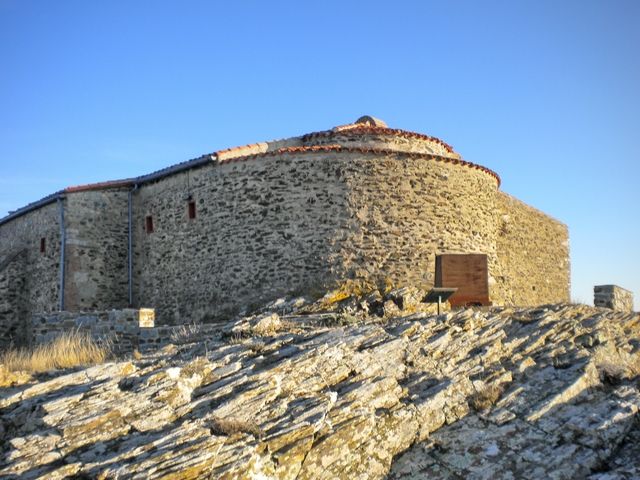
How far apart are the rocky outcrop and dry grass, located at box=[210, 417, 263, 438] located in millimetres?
26

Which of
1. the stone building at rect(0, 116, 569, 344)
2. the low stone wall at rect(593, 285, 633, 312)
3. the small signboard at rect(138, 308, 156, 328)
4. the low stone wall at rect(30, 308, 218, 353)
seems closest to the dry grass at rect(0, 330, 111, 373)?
the low stone wall at rect(30, 308, 218, 353)

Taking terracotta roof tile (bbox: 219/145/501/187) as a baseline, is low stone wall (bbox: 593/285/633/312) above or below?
below

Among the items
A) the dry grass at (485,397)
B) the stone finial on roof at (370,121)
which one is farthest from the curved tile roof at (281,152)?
the dry grass at (485,397)

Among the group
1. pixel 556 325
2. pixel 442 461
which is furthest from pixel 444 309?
pixel 442 461

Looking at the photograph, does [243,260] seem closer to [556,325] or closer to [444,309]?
[444,309]

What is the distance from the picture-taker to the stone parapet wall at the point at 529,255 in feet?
71.3

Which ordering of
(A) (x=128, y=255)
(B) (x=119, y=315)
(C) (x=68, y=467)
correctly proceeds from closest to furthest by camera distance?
(C) (x=68, y=467) < (B) (x=119, y=315) < (A) (x=128, y=255)

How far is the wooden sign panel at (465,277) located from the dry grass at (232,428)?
834 cm

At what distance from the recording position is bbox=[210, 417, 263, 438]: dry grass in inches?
325

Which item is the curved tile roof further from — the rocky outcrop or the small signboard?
the rocky outcrop

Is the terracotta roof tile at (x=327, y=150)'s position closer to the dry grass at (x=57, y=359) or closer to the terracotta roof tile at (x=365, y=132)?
the terracotta roof tile at (x=365, y=132)

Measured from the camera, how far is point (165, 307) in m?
18.5

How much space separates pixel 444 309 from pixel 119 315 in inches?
292

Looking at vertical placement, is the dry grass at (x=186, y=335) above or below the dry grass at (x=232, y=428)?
above
